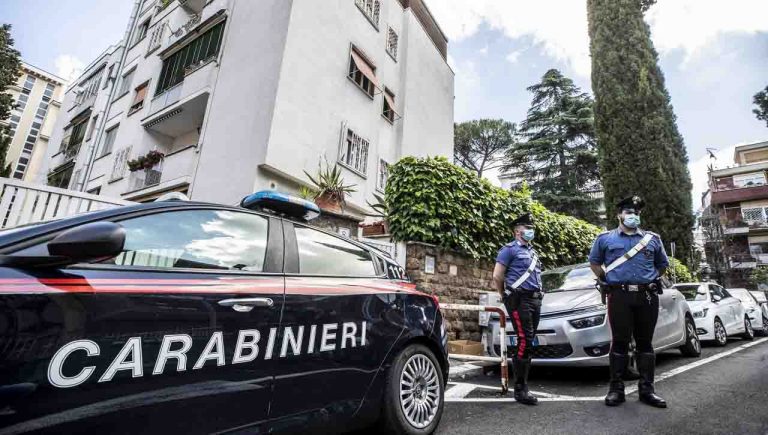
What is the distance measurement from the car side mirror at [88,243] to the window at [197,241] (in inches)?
7.9

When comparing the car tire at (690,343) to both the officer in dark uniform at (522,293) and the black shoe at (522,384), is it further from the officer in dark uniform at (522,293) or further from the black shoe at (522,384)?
the black shoe at (522,384)

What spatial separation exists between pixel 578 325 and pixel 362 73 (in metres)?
11.8

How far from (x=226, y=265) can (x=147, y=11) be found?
23.1 m

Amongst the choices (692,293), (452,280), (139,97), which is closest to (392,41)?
(139,97)

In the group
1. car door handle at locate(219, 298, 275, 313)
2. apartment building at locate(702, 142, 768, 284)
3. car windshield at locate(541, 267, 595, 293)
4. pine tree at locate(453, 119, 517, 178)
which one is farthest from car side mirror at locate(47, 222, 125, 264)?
apartment building at locate(702, 142, 768, 284)

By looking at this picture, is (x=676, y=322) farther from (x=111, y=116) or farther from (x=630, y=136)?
(x=111, y=116)

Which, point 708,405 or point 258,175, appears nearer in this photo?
point 708,405

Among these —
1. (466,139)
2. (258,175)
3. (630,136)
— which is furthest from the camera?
(466,139)

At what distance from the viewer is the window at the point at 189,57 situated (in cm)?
1332

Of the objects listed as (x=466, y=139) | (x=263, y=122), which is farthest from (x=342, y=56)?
(x=466, y=139)

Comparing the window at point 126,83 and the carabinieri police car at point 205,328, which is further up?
the window at point 126,83

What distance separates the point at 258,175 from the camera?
10.0 metres

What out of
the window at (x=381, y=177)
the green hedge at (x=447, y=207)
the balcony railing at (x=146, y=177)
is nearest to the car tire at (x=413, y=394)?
the green hedge at (x=447, y=207)

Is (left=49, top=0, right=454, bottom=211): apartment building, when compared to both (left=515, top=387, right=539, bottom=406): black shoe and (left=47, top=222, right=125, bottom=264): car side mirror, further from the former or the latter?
(left=47, top=222, right=125, bottom=264): car side mirror
